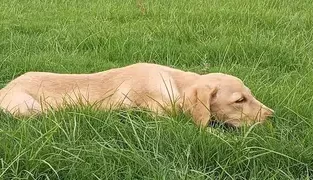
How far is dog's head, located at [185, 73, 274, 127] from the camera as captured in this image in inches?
195

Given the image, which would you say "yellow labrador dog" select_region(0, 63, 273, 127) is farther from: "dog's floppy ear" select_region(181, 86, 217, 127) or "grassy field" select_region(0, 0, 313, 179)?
"grassy field" select_region(0, 0, 313, 179)

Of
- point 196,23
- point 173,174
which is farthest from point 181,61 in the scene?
point 173,174

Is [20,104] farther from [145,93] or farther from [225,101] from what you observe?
[225,101]

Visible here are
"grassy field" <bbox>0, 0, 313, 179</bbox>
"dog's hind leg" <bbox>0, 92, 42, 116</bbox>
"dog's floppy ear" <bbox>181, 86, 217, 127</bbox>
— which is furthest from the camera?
"dog's hind leg" <bbox>0, 92, 42, 116</bbox>

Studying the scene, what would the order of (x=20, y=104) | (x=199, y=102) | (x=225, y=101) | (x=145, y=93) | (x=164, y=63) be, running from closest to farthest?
(x=199, y=102), (x=225, y=101), (x=20, y=104), (x=145, y=93), (x=164, y=63)

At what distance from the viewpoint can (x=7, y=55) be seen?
23.2ft

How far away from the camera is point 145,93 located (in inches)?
214

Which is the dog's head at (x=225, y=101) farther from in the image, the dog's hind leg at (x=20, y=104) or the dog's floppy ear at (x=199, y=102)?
the dog's hind leg at (x=20, y=104)

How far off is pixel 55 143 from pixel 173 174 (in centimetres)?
82

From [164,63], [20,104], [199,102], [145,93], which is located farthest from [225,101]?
[164,63]

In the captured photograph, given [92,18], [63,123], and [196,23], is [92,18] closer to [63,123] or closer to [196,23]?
[196,23]

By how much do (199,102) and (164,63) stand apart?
217 cm

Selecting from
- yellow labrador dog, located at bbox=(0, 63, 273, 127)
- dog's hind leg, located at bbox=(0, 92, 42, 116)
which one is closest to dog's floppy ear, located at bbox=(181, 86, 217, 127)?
yellow labrador dog, located at bbox=(0, 63, 273, 127)

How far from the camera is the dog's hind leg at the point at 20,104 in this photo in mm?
5074
